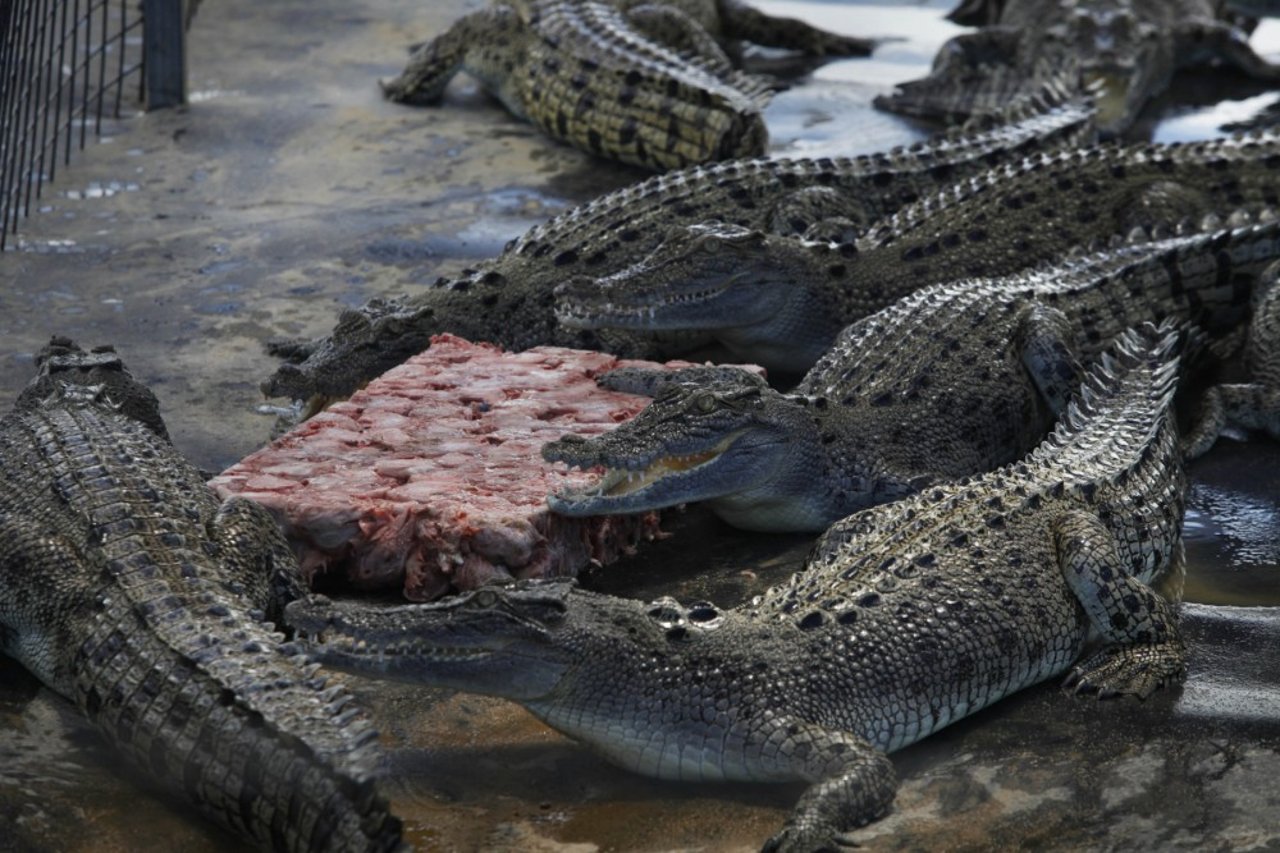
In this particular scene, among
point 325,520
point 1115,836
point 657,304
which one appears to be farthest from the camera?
point 657,304

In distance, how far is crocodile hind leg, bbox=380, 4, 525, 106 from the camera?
10570 mm

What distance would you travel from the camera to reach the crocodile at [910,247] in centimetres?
674

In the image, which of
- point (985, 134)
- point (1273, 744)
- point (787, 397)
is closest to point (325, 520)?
point (787, 397)

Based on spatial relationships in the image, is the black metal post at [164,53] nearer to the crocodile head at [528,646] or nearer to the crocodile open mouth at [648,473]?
the crocodile open mouth at [648,473]

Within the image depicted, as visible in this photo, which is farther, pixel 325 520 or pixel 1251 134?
pixel 1251 134

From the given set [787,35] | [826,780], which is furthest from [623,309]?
[787,35]

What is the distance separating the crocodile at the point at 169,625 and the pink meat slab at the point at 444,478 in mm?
214

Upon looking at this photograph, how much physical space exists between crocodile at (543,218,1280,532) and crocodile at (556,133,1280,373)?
46 cm

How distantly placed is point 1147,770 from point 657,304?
2.96 m

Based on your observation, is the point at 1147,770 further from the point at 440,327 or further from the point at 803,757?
the point at 440,327

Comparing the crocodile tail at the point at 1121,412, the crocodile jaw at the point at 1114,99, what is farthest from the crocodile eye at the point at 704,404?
the crocodile jaw at the point at 1114,99

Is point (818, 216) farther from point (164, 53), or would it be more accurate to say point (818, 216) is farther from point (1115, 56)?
point (164, 53)

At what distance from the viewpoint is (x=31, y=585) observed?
4602 mm

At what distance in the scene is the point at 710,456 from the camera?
5438 mm
